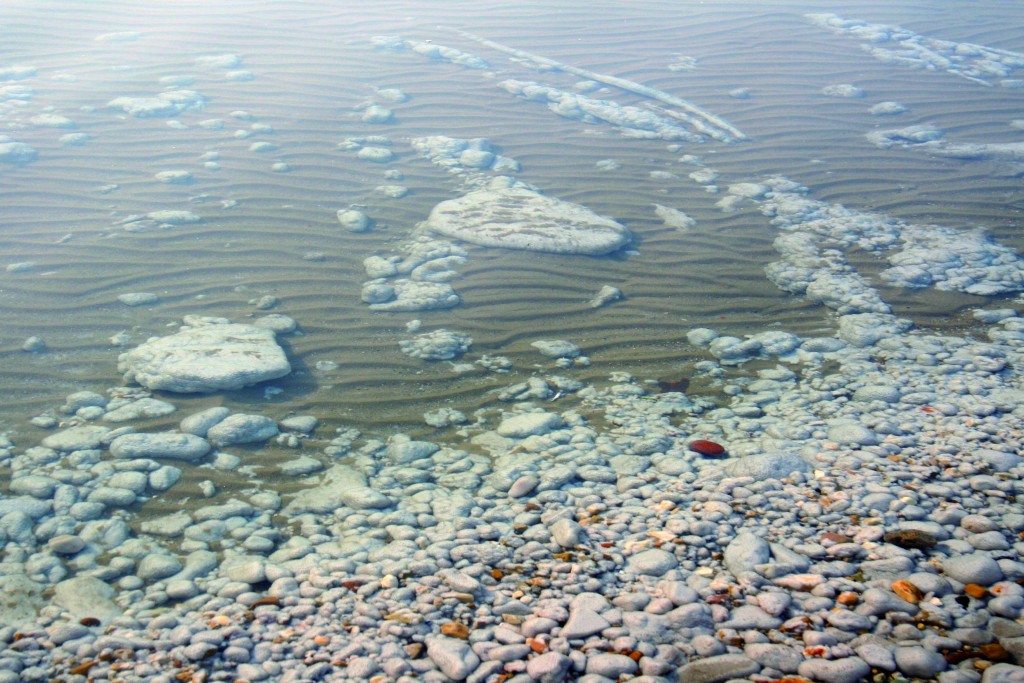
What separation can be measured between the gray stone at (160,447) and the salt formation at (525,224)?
3.16 meters

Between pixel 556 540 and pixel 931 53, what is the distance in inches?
455

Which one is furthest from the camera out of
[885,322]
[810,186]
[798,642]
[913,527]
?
[810,186]

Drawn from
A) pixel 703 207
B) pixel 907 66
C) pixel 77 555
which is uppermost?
pixel 907 66

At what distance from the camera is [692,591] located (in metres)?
3.10

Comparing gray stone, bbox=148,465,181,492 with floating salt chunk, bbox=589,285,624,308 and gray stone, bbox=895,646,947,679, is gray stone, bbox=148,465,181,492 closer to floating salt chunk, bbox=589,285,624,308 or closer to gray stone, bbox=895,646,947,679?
floating salt chunk, bbox=589,285,624,308

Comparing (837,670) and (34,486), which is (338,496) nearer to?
(34,486)

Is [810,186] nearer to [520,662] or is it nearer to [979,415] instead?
[979,415]

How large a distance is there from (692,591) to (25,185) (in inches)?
288

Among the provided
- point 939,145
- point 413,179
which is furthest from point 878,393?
point 939,145

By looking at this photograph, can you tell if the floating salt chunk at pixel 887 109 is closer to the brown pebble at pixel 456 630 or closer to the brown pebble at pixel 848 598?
the brown pebble at pixel 848 598

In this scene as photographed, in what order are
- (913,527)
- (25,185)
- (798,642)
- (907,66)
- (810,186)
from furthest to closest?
(907,66)
(810,186)
(25,185)
(913,527)
(798,642)

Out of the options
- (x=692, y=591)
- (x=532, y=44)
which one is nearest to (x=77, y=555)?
(x=692, y=591)

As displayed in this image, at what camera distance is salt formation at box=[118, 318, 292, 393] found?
474cm

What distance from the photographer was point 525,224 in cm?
691
